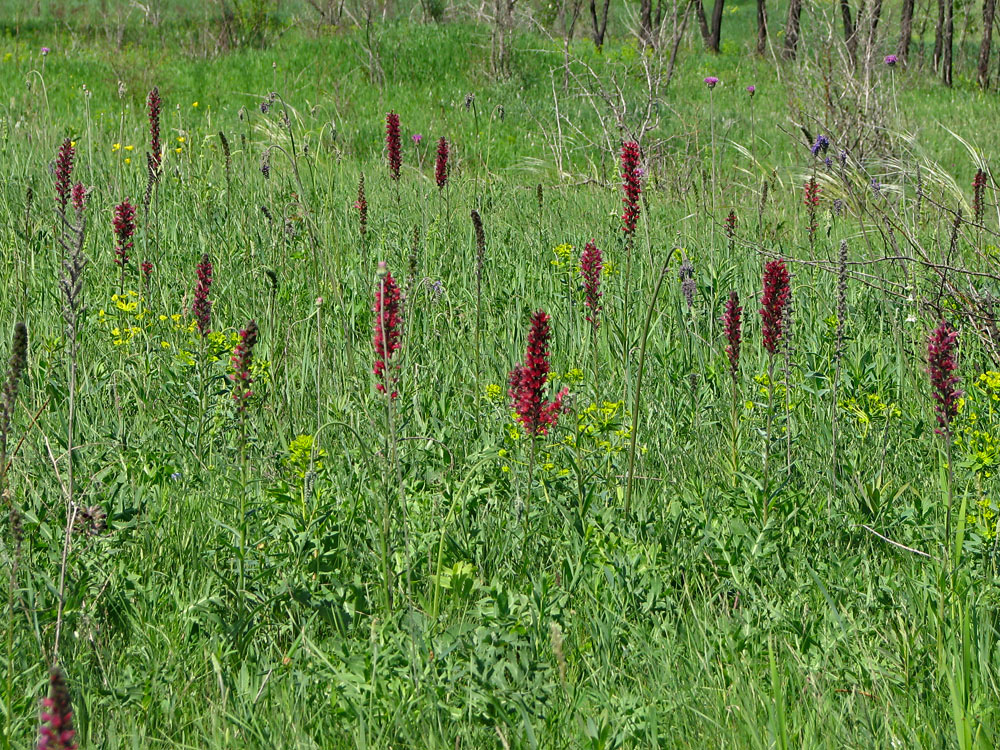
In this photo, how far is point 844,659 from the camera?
1.79m

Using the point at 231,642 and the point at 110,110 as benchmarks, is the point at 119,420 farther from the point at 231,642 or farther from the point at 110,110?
the point at 110,110

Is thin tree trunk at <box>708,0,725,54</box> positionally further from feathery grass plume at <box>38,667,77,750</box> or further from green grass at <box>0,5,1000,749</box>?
feathery grass plume at <box>38,667,77,750</box>

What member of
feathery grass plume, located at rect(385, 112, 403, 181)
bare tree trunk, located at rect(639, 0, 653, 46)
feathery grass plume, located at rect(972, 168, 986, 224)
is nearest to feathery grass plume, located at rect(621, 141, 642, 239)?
feathery grass plume, located at rect(385, 112, 403, 181)

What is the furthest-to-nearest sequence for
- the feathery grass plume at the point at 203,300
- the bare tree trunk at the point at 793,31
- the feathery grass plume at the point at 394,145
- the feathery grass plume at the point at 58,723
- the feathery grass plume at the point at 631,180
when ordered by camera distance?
the bare tree trunk at the point at 793,31, the feathery grass plume at the point at 394,145, the feathery grass plume at the point at 631,180, the feathery grass plume at the point at 203,300, the feathery grass plume at the point at 58,723

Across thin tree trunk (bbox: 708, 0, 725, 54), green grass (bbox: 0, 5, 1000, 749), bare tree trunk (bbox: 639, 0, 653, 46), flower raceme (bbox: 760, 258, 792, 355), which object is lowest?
green grass (bbox: 0, 5, 1000, 749)

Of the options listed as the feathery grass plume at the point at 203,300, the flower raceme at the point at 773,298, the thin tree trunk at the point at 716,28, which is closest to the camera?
the flower raceme at the point at 773,298

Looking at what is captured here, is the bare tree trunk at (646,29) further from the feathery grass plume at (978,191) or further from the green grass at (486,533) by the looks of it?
the green grass at (486,533)

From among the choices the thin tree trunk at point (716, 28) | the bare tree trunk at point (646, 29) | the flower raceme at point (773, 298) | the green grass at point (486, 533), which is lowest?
the green grass at point (486, 533)

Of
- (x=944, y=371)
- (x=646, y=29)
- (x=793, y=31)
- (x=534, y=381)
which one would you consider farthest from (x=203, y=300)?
(x=793, y=31)

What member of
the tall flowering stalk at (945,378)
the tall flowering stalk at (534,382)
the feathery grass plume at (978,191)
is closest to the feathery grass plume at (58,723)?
the tall flowering stalk at (534,382)

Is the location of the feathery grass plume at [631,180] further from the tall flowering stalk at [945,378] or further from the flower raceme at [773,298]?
the tall flowering stalk at [945,378]

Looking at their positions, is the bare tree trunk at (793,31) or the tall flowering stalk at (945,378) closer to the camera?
the tall flowering stalk at (945,378)

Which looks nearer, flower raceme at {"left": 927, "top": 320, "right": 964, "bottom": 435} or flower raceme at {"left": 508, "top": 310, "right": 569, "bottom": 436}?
flower raceme at {"left": 927, "top": 320, "right": 964, "bottom": 435}

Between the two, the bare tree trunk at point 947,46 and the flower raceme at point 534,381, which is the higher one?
the bare tree trunk at point 947,46
